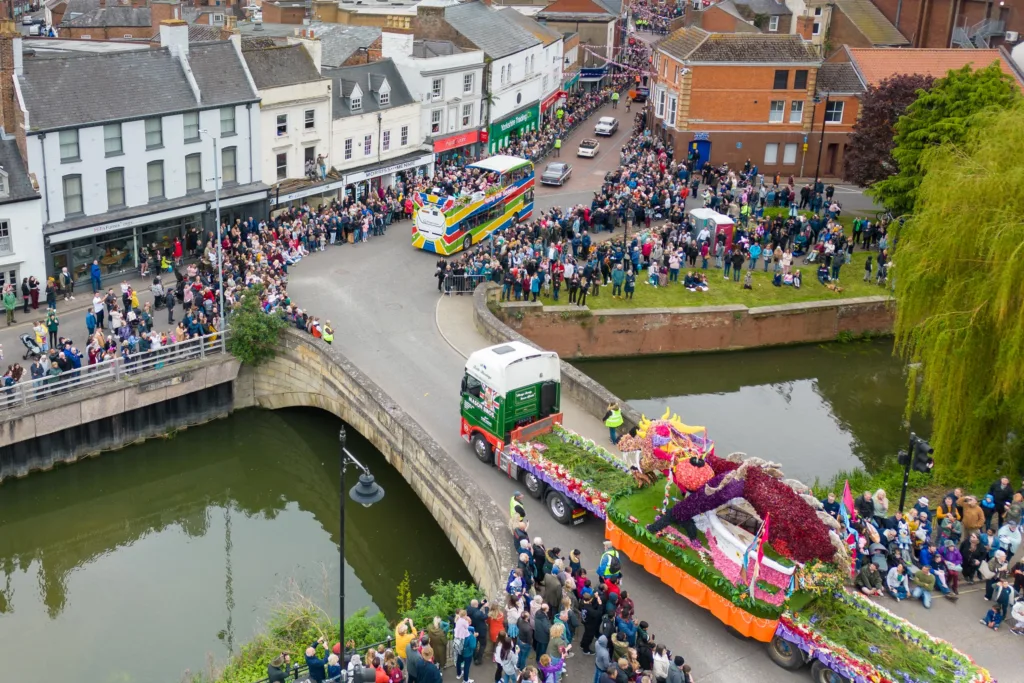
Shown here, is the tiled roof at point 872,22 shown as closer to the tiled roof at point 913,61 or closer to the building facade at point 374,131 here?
the tiled roof at point 913,61

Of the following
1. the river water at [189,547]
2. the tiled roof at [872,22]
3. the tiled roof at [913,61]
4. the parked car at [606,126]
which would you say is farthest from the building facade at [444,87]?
the tiled roof at [872,22]

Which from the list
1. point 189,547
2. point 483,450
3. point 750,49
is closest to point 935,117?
point 750,49

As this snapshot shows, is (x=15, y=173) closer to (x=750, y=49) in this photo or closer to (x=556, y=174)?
(x=556, y=174)

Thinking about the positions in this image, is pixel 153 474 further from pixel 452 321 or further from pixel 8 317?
pixel 452 321

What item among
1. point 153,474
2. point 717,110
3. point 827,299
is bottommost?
point 153,474

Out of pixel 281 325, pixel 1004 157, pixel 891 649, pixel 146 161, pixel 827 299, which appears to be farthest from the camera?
pixel 827 299

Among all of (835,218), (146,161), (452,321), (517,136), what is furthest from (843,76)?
(146,161)

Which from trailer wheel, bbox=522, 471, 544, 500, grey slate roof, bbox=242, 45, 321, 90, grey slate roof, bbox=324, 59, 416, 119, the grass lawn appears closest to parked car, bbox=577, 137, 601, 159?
grey slate roof, bbox=324, 59, 416, 119

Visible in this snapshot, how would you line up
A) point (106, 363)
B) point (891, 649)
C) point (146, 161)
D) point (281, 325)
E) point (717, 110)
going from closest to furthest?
point (891, 649) → point (106, 363) → point (281, 325) → point (146, 161) → point (717, 110)
